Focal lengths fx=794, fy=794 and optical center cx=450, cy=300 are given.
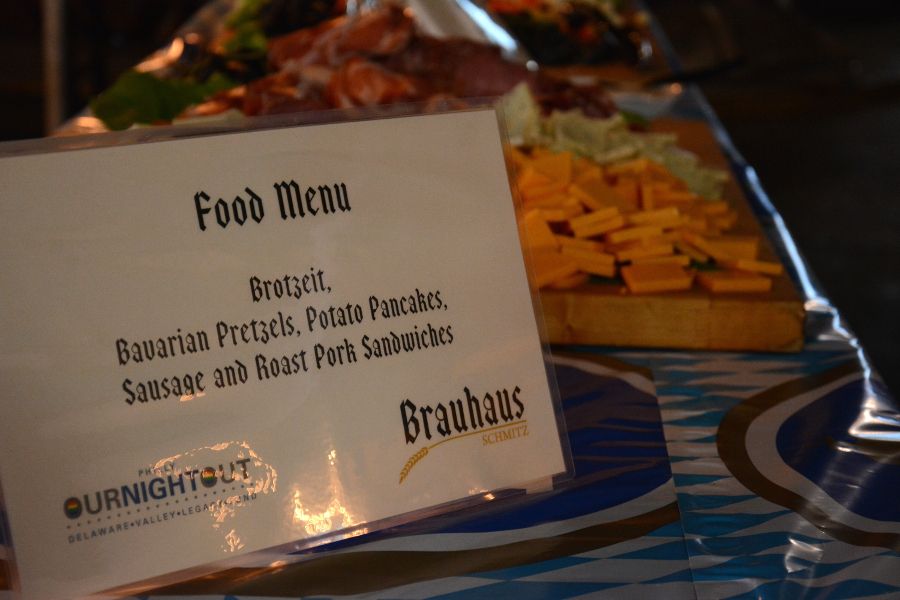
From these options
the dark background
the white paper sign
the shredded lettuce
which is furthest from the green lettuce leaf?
the dark background

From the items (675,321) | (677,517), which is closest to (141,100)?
(675,321)

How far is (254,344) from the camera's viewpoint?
0.59m

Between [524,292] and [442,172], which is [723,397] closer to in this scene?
[524,292]

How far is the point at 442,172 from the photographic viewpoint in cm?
67

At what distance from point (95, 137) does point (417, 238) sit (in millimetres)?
252

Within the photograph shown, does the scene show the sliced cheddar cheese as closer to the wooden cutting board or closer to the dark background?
the wooden cutting board

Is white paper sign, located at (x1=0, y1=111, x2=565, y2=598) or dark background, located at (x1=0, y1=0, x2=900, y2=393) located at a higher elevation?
dark background, located at (x1=0, y1=0, x2=900, y2=393)

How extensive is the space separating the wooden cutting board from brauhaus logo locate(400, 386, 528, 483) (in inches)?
14.0

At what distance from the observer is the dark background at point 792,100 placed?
2898mm

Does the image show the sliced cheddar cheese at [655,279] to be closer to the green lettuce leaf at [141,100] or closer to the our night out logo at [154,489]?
the our night out logo at [154,489]

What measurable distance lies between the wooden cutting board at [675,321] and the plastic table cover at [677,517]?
9 cm

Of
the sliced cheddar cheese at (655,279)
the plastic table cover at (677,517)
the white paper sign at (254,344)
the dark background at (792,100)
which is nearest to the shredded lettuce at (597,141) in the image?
the sliced cheddar cheese at (655,279)

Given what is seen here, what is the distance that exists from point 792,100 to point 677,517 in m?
5.96

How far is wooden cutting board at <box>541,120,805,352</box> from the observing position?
0.98m
